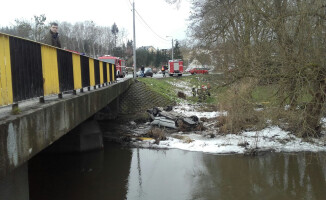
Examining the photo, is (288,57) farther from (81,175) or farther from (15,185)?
(15,185)

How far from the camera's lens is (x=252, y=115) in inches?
465

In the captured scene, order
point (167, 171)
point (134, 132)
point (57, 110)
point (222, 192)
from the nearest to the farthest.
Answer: point (57, 110), point (222, 192), point (167, 171), point (134, 132)

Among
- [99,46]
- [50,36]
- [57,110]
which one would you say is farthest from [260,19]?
[99,46]

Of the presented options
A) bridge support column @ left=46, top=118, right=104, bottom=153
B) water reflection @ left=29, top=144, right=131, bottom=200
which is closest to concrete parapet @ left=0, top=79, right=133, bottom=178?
water reflection @ left=29, top=144, right=131, bottom=200

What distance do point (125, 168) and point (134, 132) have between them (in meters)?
5.24

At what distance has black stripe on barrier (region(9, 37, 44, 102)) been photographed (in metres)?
3.82

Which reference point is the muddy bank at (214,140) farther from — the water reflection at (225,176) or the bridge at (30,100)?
the bridge at (30,100)

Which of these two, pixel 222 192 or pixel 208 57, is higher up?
pixel 208 57

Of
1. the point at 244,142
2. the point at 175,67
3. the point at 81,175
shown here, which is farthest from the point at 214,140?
the point at 175,67

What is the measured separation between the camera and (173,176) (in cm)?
866

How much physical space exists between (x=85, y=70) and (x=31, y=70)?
3695mm

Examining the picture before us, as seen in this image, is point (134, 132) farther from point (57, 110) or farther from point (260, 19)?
point (57, 110)

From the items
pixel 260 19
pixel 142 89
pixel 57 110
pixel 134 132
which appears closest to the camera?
pixel 57 110

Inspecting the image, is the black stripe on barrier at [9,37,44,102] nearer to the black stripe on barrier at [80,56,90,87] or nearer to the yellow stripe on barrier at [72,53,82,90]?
the yellow stripe on barrier at [72,53,82,90]
